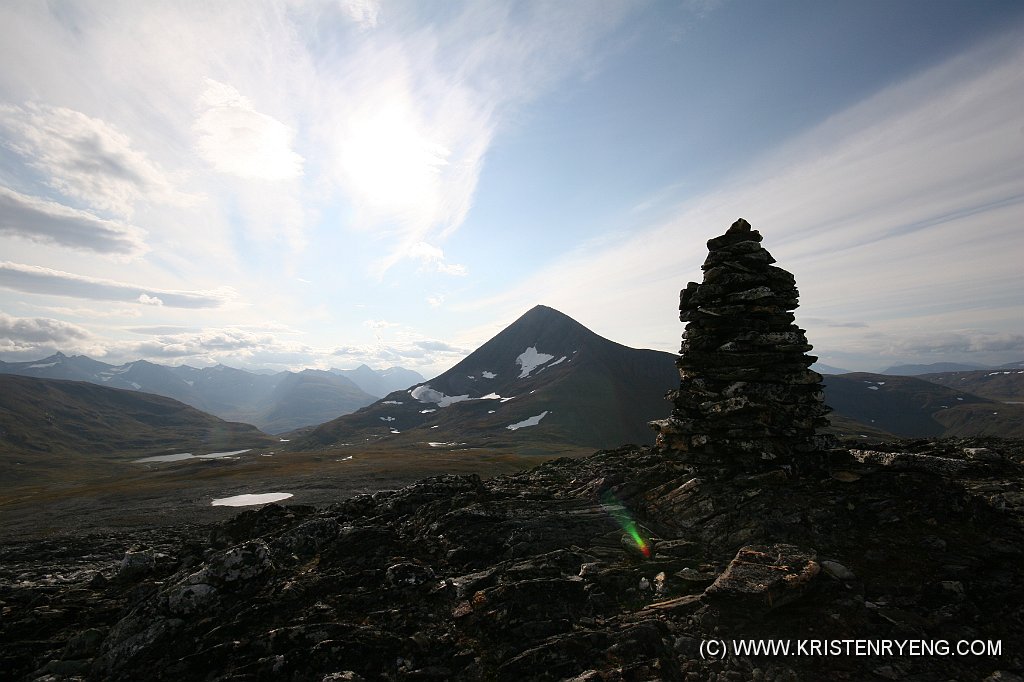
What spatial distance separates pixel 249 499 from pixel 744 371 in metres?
68.1

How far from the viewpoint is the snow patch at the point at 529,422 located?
186750 mm

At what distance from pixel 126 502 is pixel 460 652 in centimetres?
7995

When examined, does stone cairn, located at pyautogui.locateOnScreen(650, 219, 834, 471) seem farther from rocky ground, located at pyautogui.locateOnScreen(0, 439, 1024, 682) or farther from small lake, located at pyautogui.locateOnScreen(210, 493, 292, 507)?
small lake, located at pyautogui.locateOnScreen(210, 493, 292, 507)

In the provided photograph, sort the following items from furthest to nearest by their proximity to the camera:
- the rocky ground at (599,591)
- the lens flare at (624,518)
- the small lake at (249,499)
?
the small lake at (249,499), the lens flare at (624,518), the rocky ground at (599,591)

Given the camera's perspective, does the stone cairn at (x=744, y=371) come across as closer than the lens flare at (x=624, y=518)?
No

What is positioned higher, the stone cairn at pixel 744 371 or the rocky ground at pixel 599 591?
the stone cairn at pixel 744 371

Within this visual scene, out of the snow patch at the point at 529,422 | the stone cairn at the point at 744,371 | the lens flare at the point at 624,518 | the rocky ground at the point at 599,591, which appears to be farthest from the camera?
the snow patch at the point at 529,422

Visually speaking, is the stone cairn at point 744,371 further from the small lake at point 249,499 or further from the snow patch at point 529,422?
the snow patch at point 529,422

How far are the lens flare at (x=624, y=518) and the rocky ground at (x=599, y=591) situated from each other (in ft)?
0.36

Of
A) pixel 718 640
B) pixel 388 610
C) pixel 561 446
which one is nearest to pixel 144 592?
pixel 388 610

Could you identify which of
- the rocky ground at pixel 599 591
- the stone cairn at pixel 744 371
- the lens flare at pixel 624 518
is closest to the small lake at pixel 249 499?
the rocky ground at pixel 599 591

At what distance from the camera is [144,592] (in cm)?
1847

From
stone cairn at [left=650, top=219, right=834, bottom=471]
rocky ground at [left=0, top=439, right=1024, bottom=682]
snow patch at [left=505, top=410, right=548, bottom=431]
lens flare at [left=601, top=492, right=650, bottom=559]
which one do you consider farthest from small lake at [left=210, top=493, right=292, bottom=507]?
snow patch at [left=505, top=410, right=548, bottom=431]

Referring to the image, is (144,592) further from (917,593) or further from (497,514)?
(917,593)
